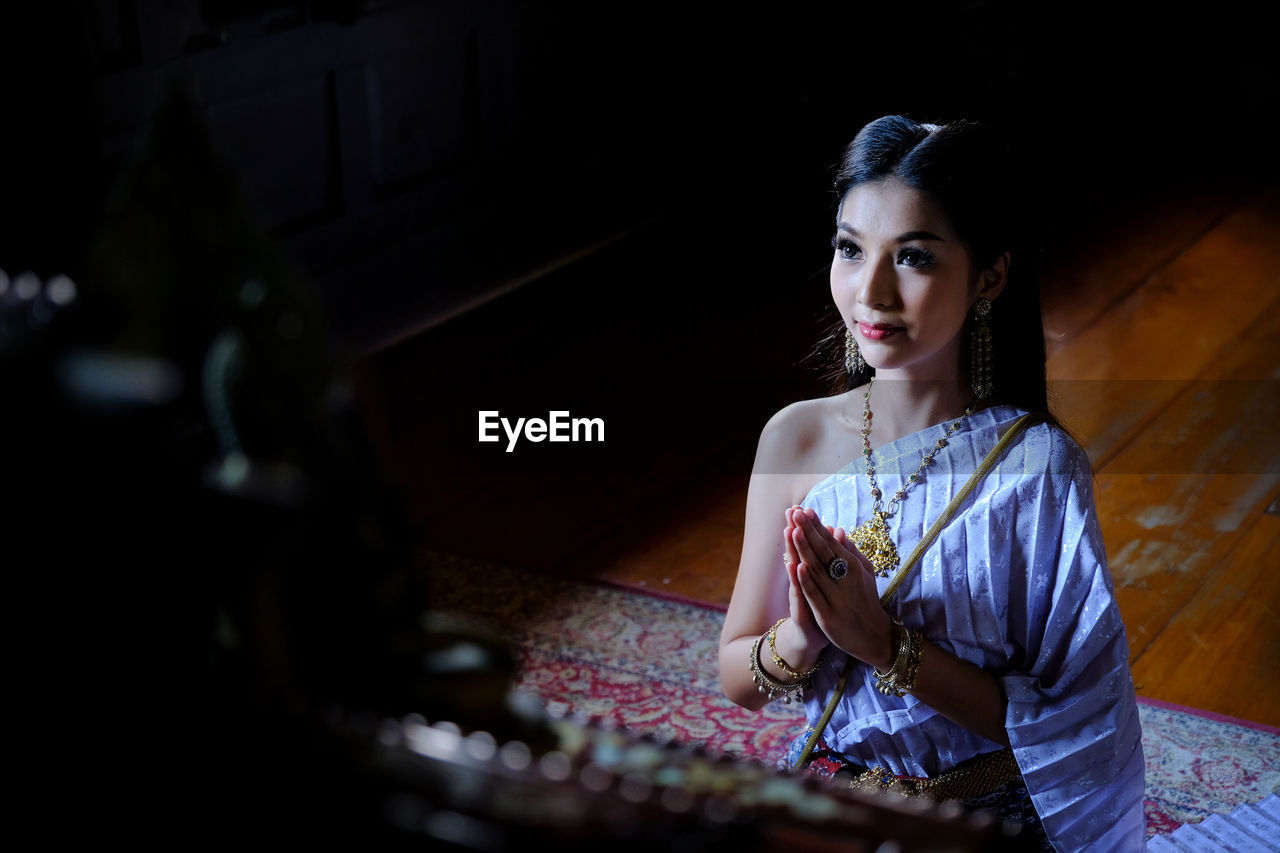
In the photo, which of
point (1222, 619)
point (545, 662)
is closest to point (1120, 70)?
point (1222, 619)

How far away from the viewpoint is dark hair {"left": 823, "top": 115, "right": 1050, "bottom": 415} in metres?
Answer: 1.99

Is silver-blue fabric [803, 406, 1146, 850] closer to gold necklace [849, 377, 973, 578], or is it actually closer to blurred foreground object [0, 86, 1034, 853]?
gold necklace [849, 377, 973, 578]

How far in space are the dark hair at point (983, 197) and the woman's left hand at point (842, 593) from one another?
0.41 metres

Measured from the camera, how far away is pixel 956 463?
2.09 m

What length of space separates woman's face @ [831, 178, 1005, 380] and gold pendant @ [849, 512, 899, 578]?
9.7 inches

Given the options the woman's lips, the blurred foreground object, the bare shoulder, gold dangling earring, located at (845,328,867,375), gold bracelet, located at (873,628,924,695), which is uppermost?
the blurred foreground object

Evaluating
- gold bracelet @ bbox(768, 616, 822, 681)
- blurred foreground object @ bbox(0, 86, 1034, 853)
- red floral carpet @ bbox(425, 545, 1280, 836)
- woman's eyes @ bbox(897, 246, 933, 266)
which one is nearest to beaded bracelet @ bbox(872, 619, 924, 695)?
gold bracelet @ bbox(768, 616, 822, 681)

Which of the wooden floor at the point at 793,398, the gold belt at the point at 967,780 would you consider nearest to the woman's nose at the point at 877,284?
the gold belt at the point at 967,780

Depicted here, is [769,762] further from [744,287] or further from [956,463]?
[744,287]

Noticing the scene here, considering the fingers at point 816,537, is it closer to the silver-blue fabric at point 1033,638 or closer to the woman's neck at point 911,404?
the silver-blue fabric at point 1033,638

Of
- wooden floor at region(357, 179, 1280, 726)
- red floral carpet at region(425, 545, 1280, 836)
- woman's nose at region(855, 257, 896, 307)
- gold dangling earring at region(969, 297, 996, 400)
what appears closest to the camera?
woman's nose at region(855, 257, 896, 307)

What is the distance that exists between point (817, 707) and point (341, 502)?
1.55 metres

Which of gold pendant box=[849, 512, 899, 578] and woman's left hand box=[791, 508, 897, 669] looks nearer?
woman's left hand box=[791, 508, 897, 669]

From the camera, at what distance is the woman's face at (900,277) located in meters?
1.96
